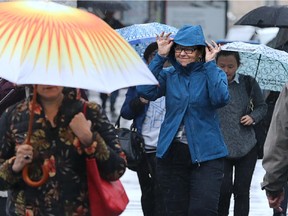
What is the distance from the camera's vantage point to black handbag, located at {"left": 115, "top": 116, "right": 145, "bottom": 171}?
8289 millimetres

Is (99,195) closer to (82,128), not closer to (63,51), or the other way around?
(82,128)

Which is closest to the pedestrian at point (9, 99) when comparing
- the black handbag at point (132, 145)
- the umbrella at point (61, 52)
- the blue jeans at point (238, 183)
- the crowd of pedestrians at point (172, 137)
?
the crowd of pedestrians at point (172, 137)

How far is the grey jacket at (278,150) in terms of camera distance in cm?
597

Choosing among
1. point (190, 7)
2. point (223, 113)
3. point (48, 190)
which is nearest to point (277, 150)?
point (48, 190)

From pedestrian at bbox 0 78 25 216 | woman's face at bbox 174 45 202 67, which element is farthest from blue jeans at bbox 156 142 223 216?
pedestrian at bbox 0 78 25 216

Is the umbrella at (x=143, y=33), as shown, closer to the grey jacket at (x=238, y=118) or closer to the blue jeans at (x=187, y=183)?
the grey jacket at (x=238, y=118)

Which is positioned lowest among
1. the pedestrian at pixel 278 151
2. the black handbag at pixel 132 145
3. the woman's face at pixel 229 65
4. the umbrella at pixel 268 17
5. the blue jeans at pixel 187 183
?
the black handbag at pixel 132 145

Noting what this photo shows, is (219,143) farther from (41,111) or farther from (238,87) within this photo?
(41,111)

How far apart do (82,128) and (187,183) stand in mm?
2289

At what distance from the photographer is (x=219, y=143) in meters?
7.39

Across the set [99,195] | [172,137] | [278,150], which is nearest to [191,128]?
[172,137]

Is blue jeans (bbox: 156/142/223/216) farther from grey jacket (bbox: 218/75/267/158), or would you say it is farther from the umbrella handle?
the umbrella handle

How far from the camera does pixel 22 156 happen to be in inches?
206

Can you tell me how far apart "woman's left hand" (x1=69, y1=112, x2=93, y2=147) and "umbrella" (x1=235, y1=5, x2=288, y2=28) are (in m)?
5.03
